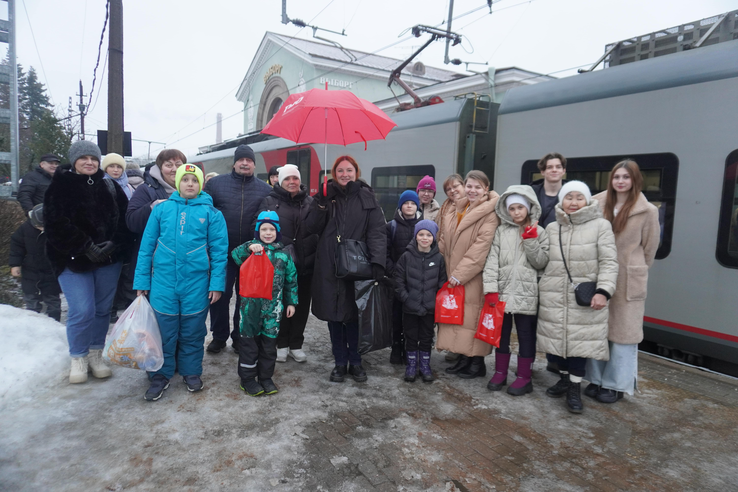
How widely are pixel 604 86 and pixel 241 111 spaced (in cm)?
2739

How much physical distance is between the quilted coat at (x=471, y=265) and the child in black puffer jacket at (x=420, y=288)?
141 millimetres

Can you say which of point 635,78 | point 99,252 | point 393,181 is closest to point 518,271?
point 635,78

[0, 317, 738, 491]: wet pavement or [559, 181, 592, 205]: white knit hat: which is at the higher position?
[559, 181, 592, 205]: white knit hat

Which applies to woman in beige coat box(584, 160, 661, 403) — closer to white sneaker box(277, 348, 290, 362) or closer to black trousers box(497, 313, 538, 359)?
black trousers box(497, 313, 538, 359)

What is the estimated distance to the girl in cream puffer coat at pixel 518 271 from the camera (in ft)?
11.5

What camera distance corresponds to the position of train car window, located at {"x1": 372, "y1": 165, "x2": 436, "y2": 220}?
680 centimetres

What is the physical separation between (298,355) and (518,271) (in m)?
2.13

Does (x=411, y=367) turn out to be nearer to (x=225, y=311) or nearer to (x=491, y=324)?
(x=491, y=324)

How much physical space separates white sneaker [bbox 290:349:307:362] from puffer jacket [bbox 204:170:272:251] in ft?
3.74

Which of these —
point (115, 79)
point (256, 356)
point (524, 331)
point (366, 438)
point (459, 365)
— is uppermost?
point (115, 79)


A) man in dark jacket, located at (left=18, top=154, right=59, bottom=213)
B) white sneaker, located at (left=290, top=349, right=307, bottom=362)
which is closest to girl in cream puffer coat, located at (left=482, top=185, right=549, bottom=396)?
white sneaker, located at (left=290, top=349, right=307, bottom=362)

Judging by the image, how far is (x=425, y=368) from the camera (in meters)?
3.88

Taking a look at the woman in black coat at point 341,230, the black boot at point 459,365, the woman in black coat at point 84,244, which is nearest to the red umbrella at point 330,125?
the woman in black coat at point 341,230

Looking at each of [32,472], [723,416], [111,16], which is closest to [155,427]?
[32,472]
